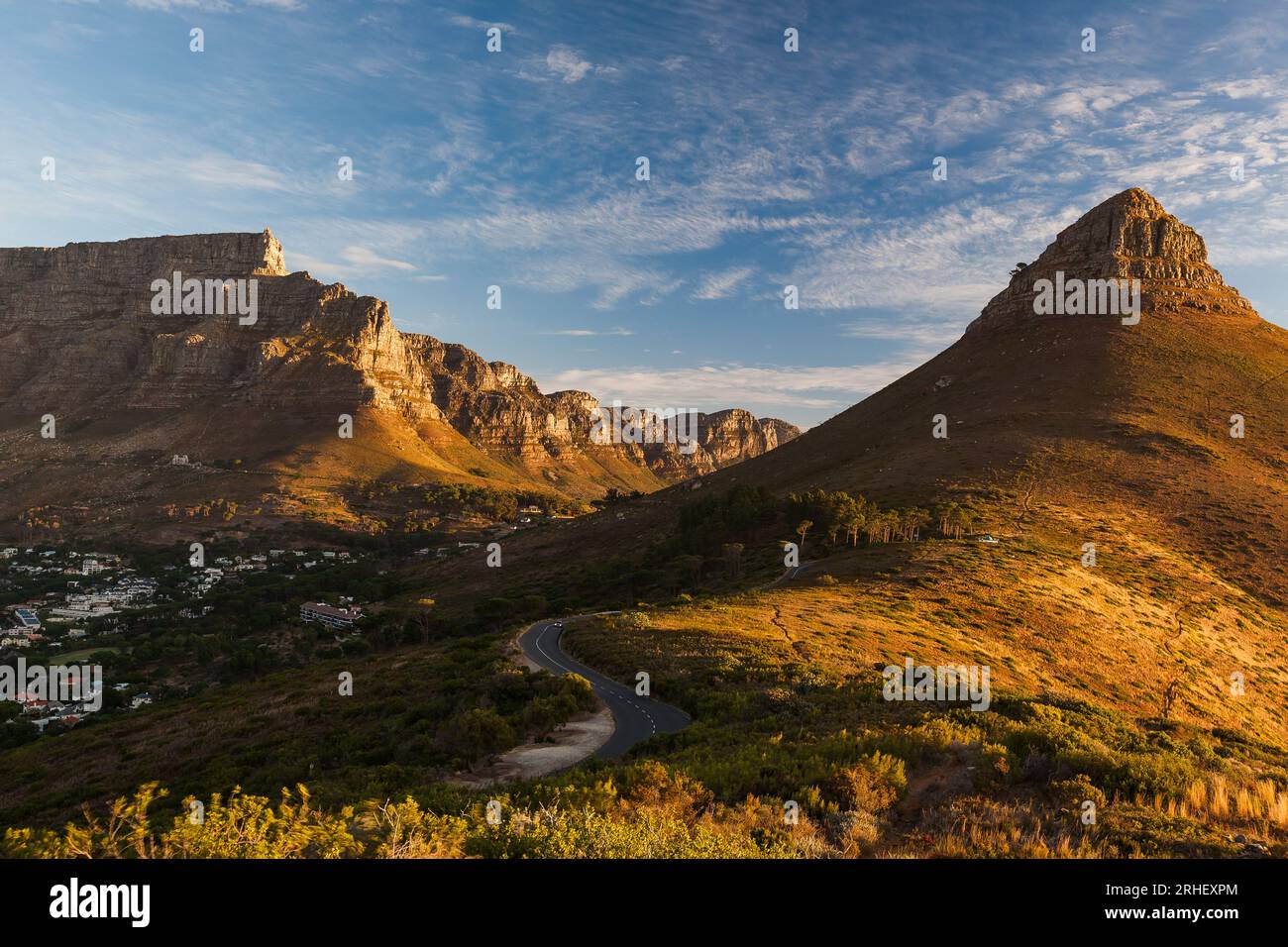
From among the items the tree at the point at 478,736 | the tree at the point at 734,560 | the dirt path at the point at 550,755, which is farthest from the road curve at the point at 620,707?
Answer: the tree at the point at 734,560

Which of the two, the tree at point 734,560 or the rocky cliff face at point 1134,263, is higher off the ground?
the rocky cliff face at point 1134,263

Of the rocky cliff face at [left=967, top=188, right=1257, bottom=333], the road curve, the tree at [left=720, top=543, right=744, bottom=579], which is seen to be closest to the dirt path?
the road curve

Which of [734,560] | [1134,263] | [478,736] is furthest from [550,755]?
[1134,263]

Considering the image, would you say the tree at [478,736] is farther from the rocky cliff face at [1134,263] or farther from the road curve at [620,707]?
the rocky cliff face at [1134,263]

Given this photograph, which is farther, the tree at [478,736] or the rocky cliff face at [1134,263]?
the rocky cliff face at [1134,263]

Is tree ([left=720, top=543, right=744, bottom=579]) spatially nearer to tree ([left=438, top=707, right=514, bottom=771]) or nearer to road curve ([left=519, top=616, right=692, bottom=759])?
road curve ([left=519, top=616, right=692, bottom=759])

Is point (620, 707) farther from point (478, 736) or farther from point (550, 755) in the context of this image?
point (478, 736)
